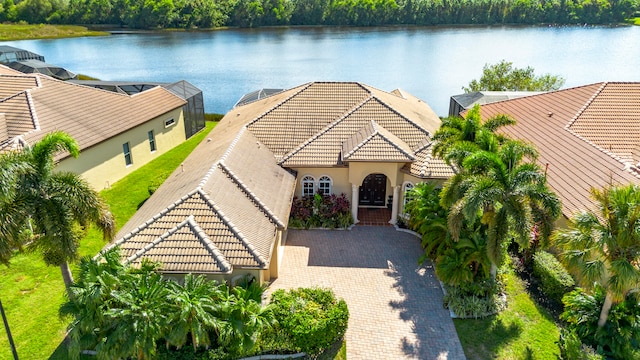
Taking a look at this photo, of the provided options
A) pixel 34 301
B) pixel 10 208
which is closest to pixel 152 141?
pixel 34 301

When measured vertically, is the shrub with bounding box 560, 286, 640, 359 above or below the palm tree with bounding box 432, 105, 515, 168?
below

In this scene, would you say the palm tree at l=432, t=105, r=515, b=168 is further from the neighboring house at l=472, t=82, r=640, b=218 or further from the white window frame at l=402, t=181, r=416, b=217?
the neighboring house at l=472, t=82, r=640, b=218

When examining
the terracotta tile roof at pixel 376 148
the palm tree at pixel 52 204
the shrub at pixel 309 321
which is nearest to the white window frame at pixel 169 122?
the terracotta tile roof at pixel 376 148

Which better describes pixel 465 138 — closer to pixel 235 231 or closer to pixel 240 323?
pixel 235 231

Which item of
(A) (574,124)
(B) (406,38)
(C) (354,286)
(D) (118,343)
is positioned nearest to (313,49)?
(B) (406,38)

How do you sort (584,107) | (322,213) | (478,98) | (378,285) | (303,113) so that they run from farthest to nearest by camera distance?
(478,98) → (303,113) → (584,107) → (322,213) → (378,285)

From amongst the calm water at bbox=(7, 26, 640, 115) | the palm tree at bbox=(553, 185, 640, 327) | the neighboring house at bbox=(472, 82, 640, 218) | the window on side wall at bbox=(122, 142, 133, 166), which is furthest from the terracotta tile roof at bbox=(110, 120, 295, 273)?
the calm water at bbox=(7, 26, 640, 115)
